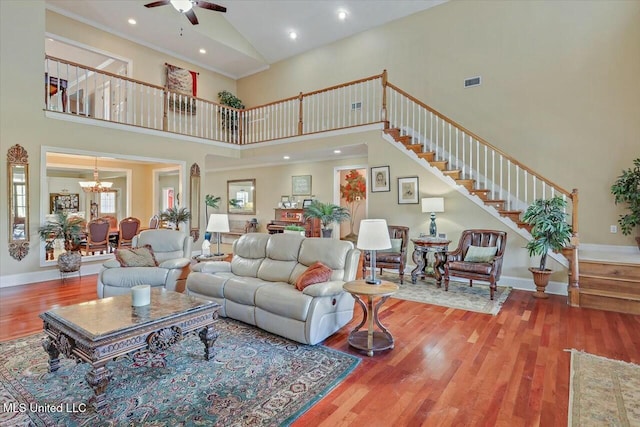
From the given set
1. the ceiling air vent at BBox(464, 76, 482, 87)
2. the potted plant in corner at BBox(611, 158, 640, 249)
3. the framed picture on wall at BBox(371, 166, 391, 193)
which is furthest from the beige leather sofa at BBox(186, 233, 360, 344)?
the ceiling air vent at BBox(464, 76, 482, 87)

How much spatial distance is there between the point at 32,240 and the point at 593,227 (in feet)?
32.2

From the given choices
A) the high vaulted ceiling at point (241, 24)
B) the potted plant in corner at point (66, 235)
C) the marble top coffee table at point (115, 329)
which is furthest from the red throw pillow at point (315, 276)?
the high vaulted ceiling at point (241, 24)

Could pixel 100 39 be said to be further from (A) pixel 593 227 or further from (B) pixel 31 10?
(A) pixel 593 227

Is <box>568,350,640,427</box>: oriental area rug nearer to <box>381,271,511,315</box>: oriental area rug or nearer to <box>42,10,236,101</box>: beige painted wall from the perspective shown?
<box>381,271,511,315</box>: oriental area rug

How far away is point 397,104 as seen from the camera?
7.03 meters

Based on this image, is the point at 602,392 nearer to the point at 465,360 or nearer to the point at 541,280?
the point at 465,360

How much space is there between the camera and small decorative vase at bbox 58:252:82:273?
18.6ft

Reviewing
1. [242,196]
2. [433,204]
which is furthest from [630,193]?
[242,196]

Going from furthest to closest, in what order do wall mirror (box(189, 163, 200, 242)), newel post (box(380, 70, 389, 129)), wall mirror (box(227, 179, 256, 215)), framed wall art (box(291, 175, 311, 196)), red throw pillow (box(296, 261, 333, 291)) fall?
wall mirror (box(227, 179, 256, 215)), framed wall art (box(291, 175, 311, 196)), wall mirror (box(189, 163, 200, 242)), newel post (box(380, 70, 389, 129)), red throw pillow (box(296, 261, 333, 291))

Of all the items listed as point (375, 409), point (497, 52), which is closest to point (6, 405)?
point (375, 409)

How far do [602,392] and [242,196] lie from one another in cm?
1023

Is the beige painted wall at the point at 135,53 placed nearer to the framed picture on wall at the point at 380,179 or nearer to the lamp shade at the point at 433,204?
the framed picture on wall at the point at 380,179

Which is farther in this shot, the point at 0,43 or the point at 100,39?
the point at 100,39

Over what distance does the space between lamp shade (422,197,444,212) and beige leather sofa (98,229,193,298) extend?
13.0 feet
